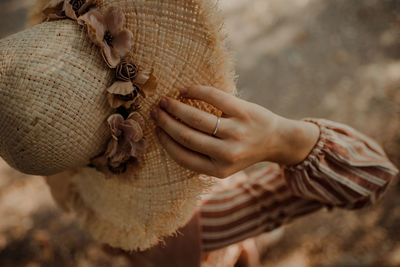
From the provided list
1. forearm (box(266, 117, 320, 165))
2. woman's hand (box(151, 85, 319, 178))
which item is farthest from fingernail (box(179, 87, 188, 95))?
forearm (box(266, 117, 320, 165))

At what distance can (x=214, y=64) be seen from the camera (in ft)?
2.16

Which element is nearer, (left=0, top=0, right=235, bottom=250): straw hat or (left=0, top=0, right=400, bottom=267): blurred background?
(left=0, top=0, right=235, bottom=250): straw hat

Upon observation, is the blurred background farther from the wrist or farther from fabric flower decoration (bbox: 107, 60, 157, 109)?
fabric flower decoration (bbox: 107, 60, 157, 109)

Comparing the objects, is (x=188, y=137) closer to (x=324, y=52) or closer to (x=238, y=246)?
(x=238, y=246)

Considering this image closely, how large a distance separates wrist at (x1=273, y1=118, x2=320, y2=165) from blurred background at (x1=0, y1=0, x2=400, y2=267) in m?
1.21

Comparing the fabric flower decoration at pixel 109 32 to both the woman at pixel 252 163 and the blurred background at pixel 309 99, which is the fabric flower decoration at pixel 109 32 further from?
the blurred background at pixel 309 99

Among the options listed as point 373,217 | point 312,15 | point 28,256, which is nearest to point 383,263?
point 373,217

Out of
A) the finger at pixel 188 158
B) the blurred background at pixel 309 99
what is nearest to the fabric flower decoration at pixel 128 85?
the finger at pixel 188 158

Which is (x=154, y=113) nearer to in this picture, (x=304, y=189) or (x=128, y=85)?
(x=128, y=85)

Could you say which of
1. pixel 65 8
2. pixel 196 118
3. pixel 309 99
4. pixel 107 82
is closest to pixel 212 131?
pixel 196 118

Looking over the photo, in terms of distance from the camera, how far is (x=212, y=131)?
641 millimetres

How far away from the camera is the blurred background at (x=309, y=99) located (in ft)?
5.87

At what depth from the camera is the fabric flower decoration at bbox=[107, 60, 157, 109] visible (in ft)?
1.97

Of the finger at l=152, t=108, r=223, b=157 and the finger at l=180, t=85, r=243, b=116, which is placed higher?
the finger at l=180, t=85, r=243, b=116
